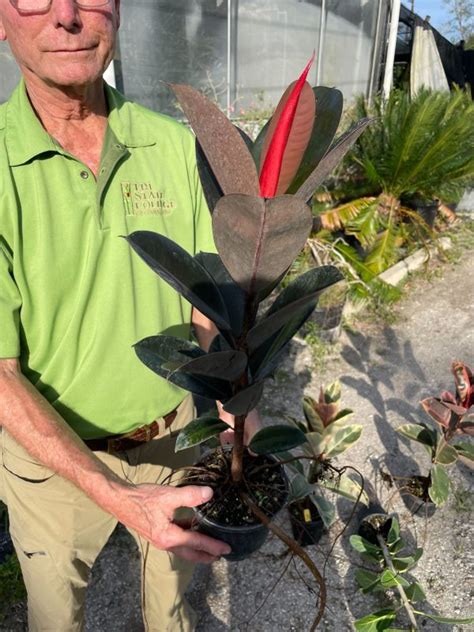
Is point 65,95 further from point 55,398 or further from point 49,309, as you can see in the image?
point 55,398

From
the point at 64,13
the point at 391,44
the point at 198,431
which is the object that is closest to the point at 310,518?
the point at 198,431

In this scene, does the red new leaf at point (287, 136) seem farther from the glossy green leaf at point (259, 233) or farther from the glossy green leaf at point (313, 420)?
the glossy green leaf at point (313, 420)

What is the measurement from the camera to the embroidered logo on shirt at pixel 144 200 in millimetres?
Result: 1409

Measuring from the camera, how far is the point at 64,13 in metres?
1.13

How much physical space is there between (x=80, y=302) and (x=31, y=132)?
1.54ft

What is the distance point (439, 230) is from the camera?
705cm

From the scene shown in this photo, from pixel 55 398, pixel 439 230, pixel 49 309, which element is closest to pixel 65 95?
pixel 49 309

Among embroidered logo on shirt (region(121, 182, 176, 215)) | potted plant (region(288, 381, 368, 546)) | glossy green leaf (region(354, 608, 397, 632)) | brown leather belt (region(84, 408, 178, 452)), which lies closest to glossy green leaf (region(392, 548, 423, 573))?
potted plant (region(288, 381, 368, 546))

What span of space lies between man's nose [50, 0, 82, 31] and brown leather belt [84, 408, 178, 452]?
1156 millimetres

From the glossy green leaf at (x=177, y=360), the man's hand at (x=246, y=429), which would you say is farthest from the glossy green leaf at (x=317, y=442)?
the glossy green leaf at (x=177, y=360)

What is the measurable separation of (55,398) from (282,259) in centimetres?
99

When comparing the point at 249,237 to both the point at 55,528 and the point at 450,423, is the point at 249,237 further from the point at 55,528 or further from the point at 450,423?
the point at 450,423

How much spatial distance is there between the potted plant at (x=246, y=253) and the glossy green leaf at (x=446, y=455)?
145cm

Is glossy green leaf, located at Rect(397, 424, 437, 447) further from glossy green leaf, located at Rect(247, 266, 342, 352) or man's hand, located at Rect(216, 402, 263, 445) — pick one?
glossy green leaf, located at Rect(247, 266, 342, 352)
